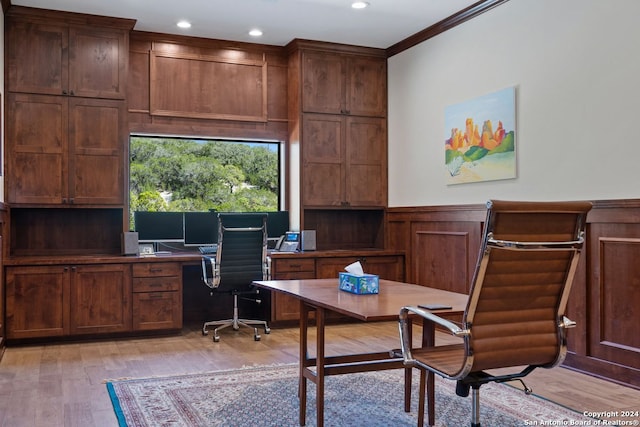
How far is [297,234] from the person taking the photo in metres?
6.14

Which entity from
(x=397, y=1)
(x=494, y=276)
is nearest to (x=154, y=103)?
(x=397, y=1)

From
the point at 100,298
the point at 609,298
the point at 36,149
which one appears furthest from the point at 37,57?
the point at 609,298

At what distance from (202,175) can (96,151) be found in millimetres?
1116

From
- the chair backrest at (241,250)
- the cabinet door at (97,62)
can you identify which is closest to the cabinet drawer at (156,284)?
the chair backrest at (241,250)

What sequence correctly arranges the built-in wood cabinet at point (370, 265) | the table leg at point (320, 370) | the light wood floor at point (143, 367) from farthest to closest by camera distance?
the built-in wood cabinet at point (370, 265)
the light wood floor at point (143, 367)
the table leg at point (320, 370)

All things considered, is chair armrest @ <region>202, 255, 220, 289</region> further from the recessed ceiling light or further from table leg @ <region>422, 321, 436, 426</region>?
table leg @ <region>422, 321, 436, 426</region>

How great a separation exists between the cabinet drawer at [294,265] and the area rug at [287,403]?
1810mm

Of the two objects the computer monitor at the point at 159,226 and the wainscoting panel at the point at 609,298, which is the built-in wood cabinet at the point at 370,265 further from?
the wainscoting panel at the point at 609,298

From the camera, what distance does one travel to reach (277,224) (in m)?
6.27

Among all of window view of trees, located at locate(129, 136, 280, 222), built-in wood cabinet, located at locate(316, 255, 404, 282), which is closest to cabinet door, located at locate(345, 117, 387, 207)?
built-in wood cabinet, located at locate(316, 255, 404, 282)

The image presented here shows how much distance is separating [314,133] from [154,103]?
160 cm

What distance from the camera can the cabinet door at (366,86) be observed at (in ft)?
21.1

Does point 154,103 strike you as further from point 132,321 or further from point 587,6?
point 587,6

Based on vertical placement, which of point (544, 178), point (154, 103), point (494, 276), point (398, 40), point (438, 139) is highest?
point (398, 40)
